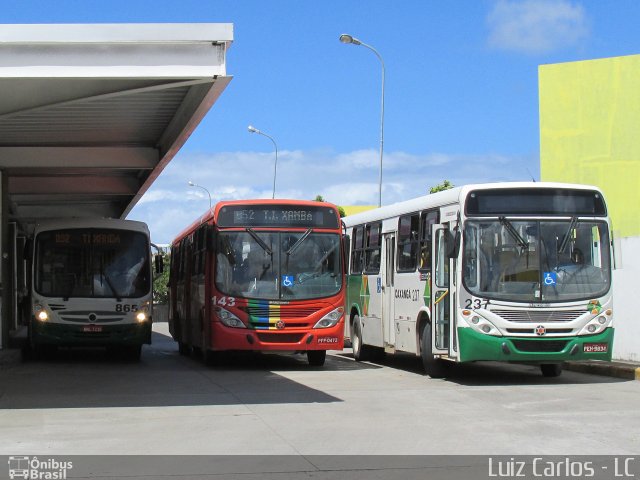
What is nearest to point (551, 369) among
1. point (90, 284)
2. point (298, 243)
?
point (298, 243)

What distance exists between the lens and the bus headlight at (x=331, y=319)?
1884cm

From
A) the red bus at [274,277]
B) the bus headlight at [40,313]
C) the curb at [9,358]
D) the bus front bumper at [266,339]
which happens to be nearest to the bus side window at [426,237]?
the red bus at [274,277]

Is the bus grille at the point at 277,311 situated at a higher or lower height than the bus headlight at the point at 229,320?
higher

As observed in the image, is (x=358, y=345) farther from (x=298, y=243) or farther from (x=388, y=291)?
(x=298, y=243)

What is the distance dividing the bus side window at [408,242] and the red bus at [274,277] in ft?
3.87

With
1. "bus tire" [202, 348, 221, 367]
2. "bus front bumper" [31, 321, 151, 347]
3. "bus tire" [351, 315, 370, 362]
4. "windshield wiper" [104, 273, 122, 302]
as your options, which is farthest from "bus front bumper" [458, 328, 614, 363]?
"windshield wiper" [104, 273, 122, 302]

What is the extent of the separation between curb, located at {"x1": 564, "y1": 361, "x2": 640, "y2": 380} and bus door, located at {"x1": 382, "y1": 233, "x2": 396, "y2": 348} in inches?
126

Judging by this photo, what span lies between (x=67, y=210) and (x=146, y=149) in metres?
15.0

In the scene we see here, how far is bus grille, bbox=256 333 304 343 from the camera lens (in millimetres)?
18578

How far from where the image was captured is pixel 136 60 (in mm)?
13391

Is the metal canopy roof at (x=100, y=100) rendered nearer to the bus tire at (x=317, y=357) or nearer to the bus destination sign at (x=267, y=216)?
the bus destination sign at (x=267, y=216)

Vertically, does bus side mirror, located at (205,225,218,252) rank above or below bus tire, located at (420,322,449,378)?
above
